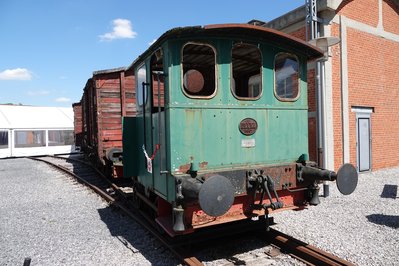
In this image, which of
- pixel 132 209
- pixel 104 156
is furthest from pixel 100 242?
pixel 104 156

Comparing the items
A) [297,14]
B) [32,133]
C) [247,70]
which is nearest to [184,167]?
[247,70]

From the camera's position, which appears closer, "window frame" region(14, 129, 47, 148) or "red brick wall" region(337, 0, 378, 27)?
"red brick wall" region(337, 0, 378, 27)

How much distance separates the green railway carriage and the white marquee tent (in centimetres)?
2138

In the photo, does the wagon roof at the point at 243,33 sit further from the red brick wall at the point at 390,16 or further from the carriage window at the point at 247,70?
the red brick wall at the point at 390,16

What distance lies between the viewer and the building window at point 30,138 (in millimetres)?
→ 23219

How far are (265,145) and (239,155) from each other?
1.59ft

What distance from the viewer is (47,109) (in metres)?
28.4

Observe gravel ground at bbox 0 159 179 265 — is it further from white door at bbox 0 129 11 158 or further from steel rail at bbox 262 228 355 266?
white door at bbox 0 129 11 158

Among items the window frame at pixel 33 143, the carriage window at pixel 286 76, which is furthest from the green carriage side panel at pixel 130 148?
the window frame at pixel 33 143

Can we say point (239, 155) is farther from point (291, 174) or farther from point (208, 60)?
point (208, 60)

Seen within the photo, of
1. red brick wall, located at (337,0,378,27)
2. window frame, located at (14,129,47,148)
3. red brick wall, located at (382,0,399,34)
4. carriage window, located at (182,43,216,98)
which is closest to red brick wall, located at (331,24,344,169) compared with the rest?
red brick wall, located at (337,0,378,27)

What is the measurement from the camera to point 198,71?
4.41 meters

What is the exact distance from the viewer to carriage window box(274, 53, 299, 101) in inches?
185

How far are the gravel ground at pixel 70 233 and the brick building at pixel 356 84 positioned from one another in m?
6.04
